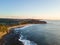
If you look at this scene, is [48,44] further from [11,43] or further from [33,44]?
[11,43]

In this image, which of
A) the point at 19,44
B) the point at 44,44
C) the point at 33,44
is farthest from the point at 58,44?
the point at 19,44

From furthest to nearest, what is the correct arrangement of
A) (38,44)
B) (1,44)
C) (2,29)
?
(2,29) → (38,44) → (1,44)

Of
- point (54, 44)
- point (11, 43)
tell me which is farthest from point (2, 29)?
point (54, 44)

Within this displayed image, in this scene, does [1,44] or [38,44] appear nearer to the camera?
[1,44]

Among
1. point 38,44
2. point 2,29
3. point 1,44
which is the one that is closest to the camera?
point 1,44

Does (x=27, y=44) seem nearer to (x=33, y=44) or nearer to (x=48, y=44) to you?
(x=33, y=44)

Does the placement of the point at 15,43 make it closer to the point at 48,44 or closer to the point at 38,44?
A: the point at 38,44

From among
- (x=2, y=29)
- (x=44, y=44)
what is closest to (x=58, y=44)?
(x=44, y=44)

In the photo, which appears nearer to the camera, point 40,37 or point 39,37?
point 39,37

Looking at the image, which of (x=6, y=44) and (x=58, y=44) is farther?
(x=58, y=44)
